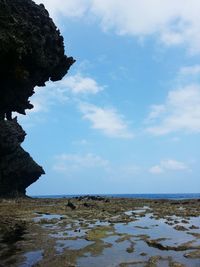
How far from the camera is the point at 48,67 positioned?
59656 mm

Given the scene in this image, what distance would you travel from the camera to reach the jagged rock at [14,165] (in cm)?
7844

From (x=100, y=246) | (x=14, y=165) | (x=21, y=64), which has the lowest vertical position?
(x=100, y=246)

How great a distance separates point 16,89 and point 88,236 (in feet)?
130

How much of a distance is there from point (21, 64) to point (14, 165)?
47525mm

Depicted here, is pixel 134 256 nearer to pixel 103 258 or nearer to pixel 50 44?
pixel 103 258

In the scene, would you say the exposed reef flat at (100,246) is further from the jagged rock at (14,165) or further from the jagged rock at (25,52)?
the jagged rock at (14,165)

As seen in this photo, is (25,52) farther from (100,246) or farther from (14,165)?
(14,165)

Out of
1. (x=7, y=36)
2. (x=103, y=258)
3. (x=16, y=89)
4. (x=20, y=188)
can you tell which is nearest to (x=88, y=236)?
(x=103, y=258)

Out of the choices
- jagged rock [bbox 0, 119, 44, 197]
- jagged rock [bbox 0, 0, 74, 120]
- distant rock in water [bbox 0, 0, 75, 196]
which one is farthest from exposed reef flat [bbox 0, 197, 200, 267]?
jagged rock [bbox 0, 119, 44, 197]

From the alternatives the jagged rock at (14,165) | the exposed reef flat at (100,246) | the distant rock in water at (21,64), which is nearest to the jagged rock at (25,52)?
the distant rock in water at (21,64)

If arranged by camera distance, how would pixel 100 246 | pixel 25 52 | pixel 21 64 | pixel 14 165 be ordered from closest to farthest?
pixel 100 246 < pixel 25 52 < pixel 21 64 < pixel 14 165

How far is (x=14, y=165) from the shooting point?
298ft

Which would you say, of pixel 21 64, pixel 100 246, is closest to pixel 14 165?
pixel 21 64

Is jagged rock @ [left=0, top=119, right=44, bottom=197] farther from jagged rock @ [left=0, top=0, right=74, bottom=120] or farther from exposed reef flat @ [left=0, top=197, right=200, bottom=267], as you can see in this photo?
exposed reef flat @ [left=0, top=197, right=200, bottom=267]
